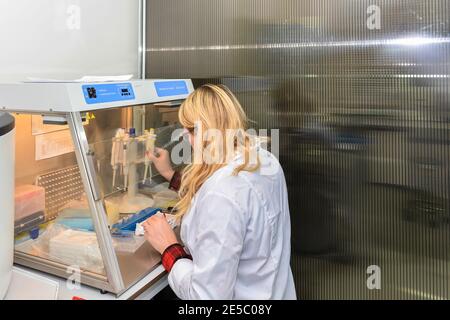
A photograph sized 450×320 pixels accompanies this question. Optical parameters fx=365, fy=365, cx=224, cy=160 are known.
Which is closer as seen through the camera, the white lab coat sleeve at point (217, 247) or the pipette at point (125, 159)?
the white lab coat sleeve at point (217, 247)

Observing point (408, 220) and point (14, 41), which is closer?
point (14, 41)

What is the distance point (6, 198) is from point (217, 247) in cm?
66

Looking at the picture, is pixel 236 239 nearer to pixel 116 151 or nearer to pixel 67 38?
pixel 116 151

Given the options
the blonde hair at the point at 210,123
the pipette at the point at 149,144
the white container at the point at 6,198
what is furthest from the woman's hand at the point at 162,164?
the white container at the point at 6,198

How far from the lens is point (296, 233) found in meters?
1.81

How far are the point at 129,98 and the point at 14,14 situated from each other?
1.87 feet

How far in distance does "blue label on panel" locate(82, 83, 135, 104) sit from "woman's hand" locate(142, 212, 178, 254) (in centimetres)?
46

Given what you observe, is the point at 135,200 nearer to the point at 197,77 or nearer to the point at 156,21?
the point at 197,77

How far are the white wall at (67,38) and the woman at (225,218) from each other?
732 mm

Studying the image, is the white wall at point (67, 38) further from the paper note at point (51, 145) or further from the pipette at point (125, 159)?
the pipette at point (125, 159)

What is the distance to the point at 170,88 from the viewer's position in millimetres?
1630

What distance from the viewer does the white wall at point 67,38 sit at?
1.42m

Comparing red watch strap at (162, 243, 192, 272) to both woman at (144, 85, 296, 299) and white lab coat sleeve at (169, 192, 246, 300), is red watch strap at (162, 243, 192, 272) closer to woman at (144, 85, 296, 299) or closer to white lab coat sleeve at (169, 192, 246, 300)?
woman at (144, 85, 296, 299)
